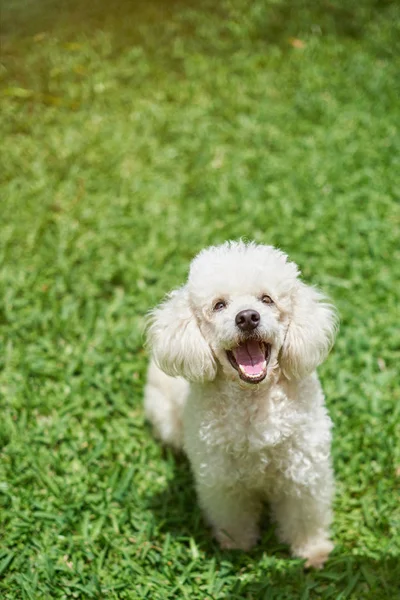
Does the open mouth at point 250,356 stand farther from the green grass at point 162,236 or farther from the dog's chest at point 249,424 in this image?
the green grass at point 162,236

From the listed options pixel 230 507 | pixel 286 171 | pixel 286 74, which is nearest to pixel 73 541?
pixel 230 507

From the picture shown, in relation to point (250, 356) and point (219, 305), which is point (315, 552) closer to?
Answer: point (250, 356)

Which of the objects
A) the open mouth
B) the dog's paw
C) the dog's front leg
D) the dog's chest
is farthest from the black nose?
the dog's paw

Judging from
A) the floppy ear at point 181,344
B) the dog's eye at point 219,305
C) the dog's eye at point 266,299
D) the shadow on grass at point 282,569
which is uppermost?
the dog's eye at point 266,299

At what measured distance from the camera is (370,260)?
4402 millimetres

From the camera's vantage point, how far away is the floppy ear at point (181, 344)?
2.77 meters

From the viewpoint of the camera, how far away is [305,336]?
2734 millimetres

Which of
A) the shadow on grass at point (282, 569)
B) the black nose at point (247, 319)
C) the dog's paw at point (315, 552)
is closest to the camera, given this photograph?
the black nose at point (247, 319)

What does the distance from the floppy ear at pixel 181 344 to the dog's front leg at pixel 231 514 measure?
609 mm

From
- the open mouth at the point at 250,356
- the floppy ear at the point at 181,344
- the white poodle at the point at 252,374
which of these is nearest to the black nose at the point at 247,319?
the white poodle at the point at 252,374

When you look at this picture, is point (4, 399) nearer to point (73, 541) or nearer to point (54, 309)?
point (54, 309)

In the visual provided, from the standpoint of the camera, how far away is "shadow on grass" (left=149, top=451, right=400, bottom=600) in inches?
116

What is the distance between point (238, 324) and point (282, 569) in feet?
4.03

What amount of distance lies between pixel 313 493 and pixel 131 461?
103 cm
